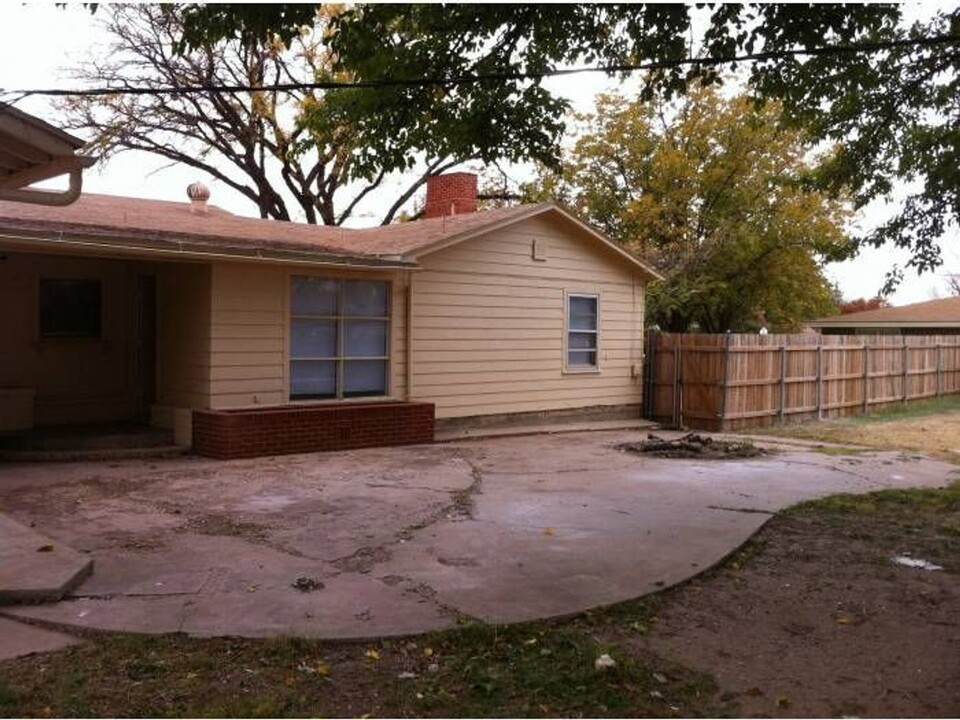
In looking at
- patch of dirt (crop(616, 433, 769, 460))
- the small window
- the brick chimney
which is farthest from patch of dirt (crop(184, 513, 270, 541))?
the brick chimney

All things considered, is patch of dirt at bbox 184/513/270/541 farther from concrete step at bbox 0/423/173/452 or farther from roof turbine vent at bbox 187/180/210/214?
roof turbine vent at bbox 187/180/210/214

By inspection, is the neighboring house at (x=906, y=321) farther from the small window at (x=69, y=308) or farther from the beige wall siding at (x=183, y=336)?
the small window at (x=69, y=308)

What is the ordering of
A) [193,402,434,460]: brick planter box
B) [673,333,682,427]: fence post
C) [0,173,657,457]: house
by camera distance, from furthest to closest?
1. [673,333,682,427]: fence post
2. [0,173,657,457]: house
3. [193,402,434,460]: brick planter box

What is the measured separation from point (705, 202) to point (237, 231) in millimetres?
20347

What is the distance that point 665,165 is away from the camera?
2819cm

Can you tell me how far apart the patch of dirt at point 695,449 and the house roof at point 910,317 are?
24459mm

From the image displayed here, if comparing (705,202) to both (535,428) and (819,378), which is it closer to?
(819,378)

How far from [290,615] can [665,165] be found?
25459mm

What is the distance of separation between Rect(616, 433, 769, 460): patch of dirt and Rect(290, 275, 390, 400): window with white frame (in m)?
3.97

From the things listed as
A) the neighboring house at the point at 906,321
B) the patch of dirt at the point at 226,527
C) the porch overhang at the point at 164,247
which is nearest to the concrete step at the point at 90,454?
the porch overhang at the point at 164,247

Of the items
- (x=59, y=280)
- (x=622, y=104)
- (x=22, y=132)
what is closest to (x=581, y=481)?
(x=22, y=132)

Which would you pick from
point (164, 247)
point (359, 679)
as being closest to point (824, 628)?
point (359, 679)

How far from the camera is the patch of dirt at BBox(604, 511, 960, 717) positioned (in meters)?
4.12

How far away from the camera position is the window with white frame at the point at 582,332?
16406 millimetres
